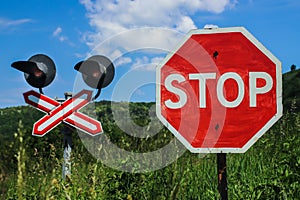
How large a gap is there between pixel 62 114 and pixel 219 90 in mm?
2544

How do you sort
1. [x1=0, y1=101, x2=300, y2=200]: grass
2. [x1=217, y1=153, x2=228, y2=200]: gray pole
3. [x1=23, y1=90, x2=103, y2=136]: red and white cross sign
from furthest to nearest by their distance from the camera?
[x1=23, y1=90, x2=103, y2=136]: red and white cross sign → [x1=217, y1=153, x2=228, y2=200]: gray pole → [x1=0, y1=101, x2=300, y2=200]: grass

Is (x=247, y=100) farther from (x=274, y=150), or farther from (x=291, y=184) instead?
(x=274, y=150)

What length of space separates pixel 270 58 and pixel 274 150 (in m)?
1.77

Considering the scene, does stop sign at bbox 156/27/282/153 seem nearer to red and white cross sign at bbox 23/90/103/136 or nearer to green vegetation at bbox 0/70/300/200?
green vegetation at bbox 0/70/300/200

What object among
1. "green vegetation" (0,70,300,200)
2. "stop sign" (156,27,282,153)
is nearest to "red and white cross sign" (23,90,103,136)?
"green vegetation" (0,70,300,200)

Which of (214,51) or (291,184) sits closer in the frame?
(291,184)

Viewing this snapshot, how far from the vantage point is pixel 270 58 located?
3.23 metres

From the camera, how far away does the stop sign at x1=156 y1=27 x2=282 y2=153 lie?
319 centimetres

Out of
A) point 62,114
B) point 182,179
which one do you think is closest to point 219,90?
point 182,179

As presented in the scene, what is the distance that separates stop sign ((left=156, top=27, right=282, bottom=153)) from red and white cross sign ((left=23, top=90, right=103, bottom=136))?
214 centimetres

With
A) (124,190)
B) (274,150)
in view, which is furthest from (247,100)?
(274,150)

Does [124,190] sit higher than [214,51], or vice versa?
[214,51]

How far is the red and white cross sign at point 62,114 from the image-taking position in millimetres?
5297

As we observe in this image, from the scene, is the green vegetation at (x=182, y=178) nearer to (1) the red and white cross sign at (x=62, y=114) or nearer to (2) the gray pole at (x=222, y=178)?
(2) the gray pole at (x=222, y=178)
